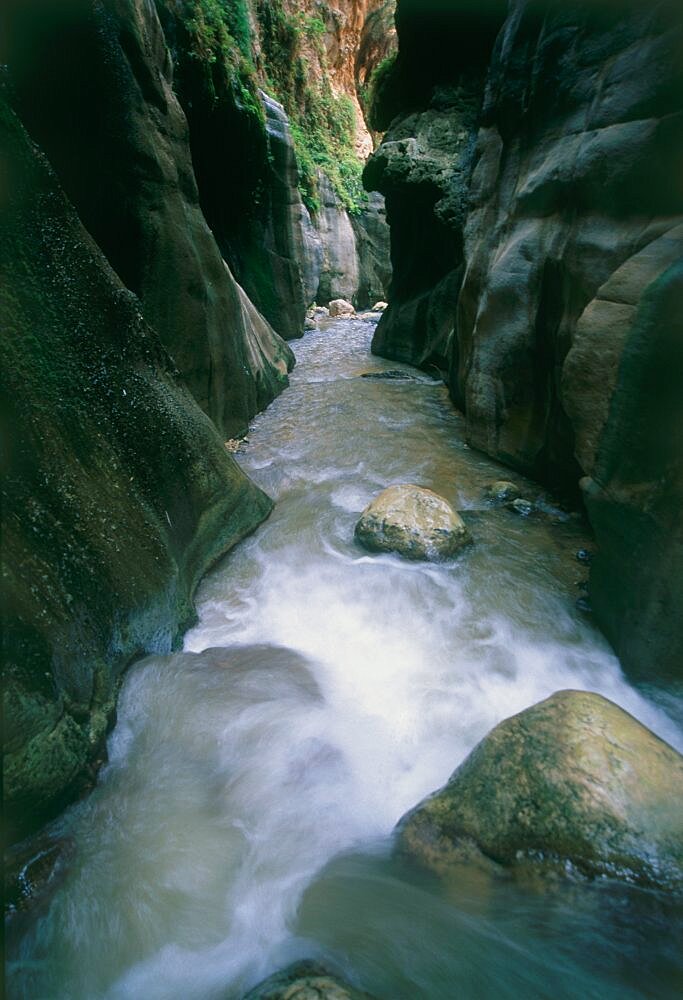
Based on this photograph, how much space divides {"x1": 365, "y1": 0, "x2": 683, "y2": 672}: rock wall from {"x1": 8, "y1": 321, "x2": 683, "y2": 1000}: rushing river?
2.47 feet

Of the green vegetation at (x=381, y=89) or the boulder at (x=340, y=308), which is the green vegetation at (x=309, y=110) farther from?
the green vegetation at (x=381, y=89)

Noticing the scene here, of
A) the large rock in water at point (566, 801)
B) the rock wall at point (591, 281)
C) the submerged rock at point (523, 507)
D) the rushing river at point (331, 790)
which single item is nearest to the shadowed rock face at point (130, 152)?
the rushing river at point (331, 790)

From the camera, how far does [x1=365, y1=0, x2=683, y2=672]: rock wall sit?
2.69 meters

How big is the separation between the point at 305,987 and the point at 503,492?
4234 mm

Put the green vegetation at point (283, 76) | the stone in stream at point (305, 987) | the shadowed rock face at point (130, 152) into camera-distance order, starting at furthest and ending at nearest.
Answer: the green vegetation at point (283, 76)
the shadowed rock face at point (130, 152)
the stone in stream at point (305, 987)

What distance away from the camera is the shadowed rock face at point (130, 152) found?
3618 millimetres

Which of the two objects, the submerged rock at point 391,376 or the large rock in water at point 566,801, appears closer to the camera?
the large rock in water at point 566,801

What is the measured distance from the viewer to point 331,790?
2.43 metres

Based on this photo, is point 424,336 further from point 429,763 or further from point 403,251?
point 429,763

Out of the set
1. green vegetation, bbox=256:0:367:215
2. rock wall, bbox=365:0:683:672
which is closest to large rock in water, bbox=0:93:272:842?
rock wall, bbox=365:0:683:672

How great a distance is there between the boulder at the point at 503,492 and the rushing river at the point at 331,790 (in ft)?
0.83

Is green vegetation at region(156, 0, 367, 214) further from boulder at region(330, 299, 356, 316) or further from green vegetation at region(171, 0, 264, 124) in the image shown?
boulder at region(330, 299, 356, 316)

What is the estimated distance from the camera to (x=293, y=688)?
2965 mm

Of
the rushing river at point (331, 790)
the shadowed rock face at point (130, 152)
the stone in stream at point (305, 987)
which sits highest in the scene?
the shadowed rock face at point (130, 152)
